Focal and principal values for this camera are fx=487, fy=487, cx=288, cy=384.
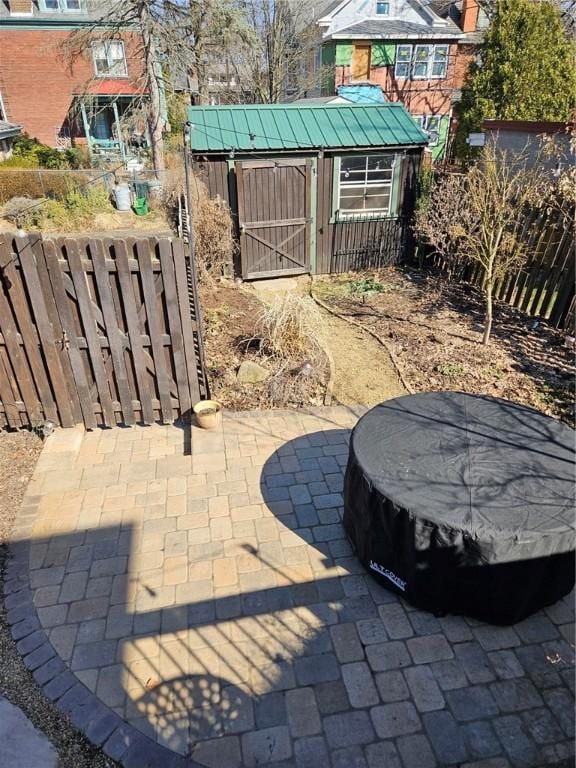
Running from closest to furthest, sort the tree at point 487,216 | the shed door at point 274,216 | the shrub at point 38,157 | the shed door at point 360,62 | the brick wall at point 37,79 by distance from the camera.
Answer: the tree at point 487,216 → the shed door at point 274,216 → the shrub at point 38,157 → the brick wall at point 37,79 → the shed door at point 360,62

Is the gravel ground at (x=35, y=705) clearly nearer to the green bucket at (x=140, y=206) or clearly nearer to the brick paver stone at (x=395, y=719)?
the brick paver stone at (x=395, y=719)

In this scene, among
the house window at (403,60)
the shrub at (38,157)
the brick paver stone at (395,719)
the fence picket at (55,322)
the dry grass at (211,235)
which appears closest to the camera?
the brick paver stone at (395,719)

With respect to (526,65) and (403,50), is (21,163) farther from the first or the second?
(403,50)

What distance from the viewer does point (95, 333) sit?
187 inches

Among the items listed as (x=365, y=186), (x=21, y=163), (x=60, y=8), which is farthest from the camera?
(x=60, y=8)

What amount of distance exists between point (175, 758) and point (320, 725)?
2.53ft

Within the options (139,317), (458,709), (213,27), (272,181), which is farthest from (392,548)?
(213,27)

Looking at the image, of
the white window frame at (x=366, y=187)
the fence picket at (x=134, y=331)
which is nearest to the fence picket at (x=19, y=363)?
the fence picket at (x=134, y=331)

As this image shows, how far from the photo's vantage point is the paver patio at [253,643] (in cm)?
259

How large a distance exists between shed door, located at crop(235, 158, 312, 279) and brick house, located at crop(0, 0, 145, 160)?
14.8 m

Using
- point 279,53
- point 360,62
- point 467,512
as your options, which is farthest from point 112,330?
point 360,62

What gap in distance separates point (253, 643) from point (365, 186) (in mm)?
9282

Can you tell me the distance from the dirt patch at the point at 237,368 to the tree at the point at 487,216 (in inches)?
114

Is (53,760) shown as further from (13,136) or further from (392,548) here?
(13,136)
